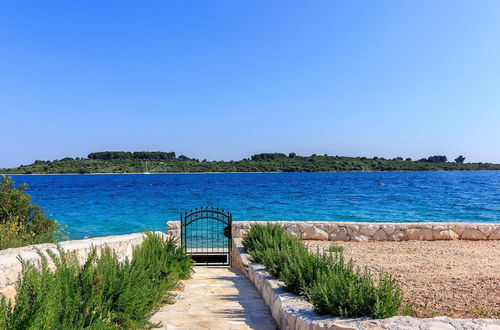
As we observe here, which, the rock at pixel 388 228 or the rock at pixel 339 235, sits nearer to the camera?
the rock at pixel 388 228

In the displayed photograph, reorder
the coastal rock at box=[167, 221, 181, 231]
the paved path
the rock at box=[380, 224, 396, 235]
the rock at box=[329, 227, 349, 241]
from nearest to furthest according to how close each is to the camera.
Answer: the paved path, the rock at box=[380, 224, 396, 235], the rock at box=[329, 227, 349, 241], the coastal rock at box=[167, 221, 181, 231]

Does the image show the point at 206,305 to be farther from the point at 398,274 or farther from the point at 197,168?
the point at 197,168

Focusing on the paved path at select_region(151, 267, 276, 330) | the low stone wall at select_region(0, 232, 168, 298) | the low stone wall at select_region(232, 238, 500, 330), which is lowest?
the paved path at select_region(151, 267, 276, 330)

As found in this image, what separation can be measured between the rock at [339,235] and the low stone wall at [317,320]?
18.5ft

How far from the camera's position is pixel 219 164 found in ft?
381

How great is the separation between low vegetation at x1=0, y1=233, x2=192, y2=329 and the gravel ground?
10.3 feet

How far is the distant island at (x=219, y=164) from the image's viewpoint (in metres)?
111

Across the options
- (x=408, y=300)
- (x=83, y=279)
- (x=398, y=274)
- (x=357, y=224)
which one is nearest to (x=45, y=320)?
(x=83, y=279)

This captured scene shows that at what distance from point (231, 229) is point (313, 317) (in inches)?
301

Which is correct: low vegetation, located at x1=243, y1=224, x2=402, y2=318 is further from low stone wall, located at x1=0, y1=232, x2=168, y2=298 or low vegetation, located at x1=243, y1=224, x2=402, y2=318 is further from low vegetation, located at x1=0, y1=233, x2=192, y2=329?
low stone wall, located at x1=0, y1=232, x2=168, y2=298

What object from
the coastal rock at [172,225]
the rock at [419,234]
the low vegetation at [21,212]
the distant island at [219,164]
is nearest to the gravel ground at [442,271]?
the rock at [419,234]

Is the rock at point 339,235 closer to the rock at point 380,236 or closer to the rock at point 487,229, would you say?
the rock at point 380,236

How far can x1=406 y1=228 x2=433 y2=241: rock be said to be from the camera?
1163 cm

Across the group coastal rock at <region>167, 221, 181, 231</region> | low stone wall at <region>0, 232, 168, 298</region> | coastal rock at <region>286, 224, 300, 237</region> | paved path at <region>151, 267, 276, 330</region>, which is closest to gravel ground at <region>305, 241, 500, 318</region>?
coastal rock at <region>286, 224, 300, 237</region>
